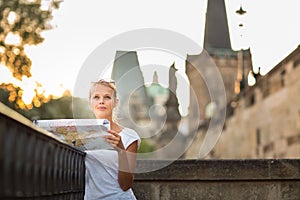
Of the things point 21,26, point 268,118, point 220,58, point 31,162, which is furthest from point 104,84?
point 220,58

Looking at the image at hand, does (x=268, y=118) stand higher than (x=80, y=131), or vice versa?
(x=268, y=118)

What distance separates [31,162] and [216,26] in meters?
121

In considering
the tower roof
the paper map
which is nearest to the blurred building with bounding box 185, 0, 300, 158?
the paper map

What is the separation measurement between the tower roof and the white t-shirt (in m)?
116

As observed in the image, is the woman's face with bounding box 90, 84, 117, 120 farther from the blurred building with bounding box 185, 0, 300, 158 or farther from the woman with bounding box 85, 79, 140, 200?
the blurred building with bounding box 185, 0, 300, 158

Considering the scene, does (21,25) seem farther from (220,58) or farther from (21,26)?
(220,58)

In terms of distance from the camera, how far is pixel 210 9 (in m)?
120

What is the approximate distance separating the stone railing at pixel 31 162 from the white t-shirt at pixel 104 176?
446 millimetres

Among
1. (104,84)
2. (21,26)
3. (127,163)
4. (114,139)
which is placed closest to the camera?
(114,139)

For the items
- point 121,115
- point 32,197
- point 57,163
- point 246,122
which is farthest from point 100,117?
point 246,122

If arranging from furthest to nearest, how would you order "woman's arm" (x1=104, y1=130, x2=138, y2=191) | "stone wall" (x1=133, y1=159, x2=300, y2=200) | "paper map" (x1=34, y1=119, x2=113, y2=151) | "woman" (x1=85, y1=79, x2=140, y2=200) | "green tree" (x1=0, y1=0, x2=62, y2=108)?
"green tree" (x1=0, y1=0, x2=62, y2=108) < "stone wall" (x1=133, y1=159, x2=300, y2=200) < "woman" (x1=85, y1=79, x2=140, y2=200) < "woman's arm" (x1=104, y1=130, x2=138, y2=191) < "paper map" (x1=34, y1=119, x2=113, y2=151)

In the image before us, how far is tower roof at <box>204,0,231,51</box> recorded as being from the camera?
393ft

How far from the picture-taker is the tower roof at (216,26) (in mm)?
119938

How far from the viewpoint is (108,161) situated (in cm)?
404
